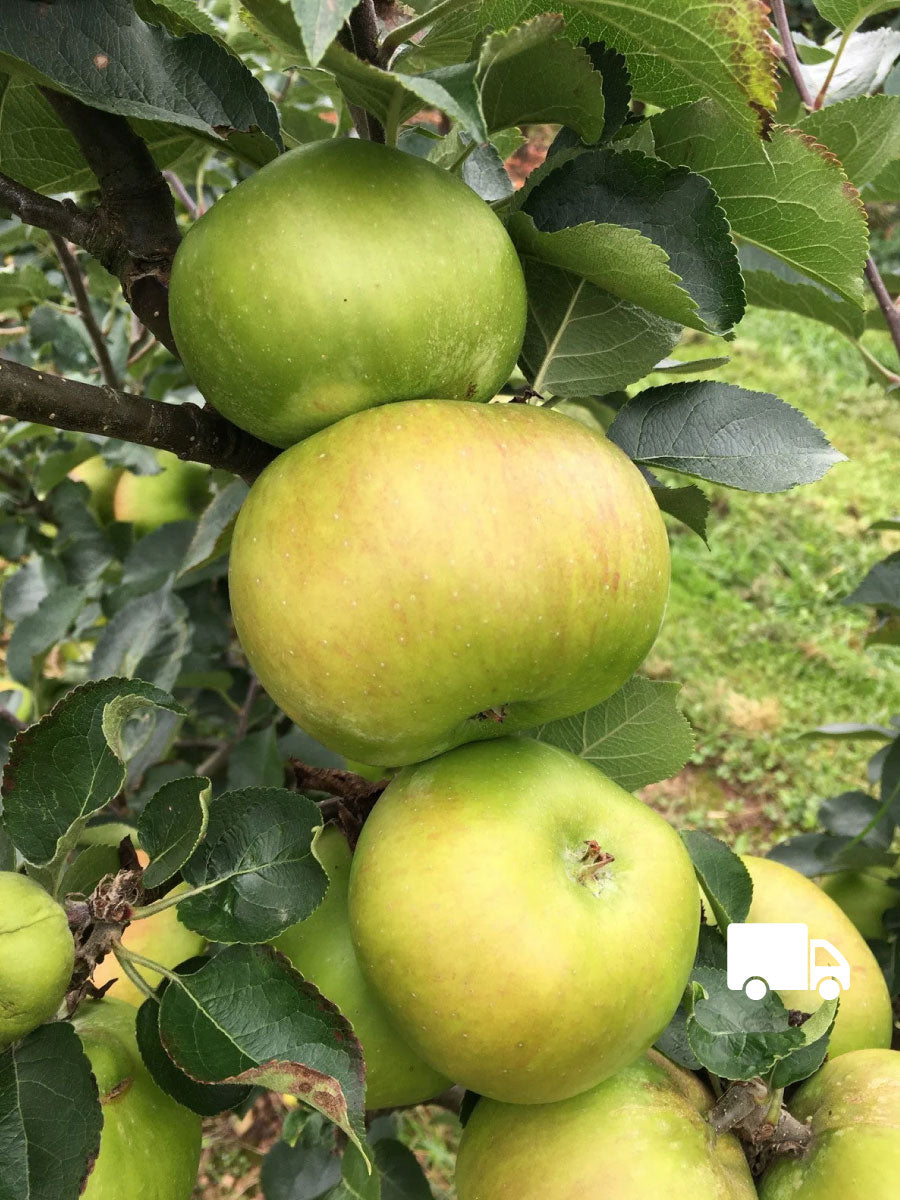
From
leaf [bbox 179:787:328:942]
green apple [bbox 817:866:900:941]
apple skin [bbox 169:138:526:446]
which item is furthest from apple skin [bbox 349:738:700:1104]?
green apple [bbox 817:866:900:941]

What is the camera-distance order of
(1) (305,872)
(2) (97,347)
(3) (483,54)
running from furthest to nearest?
(2) (97,347), (1) (305,872), (3) (483,54)

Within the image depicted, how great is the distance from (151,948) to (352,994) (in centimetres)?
17

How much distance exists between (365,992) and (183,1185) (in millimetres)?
161

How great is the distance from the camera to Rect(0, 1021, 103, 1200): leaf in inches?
21.6

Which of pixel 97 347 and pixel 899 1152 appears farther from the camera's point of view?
pixel 97 347

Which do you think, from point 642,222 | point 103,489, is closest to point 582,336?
point 642,222

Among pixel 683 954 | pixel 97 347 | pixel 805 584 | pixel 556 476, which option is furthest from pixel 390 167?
pixel 805 584

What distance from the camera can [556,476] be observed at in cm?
57

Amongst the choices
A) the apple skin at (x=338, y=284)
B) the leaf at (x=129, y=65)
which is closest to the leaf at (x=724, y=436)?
the apple skin at (x=338, y=284)

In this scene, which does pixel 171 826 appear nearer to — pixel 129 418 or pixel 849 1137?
pixel 129 418

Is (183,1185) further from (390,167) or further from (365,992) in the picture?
(390,167)

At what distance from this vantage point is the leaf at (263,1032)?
535 mm

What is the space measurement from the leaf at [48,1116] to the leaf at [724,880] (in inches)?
16.4

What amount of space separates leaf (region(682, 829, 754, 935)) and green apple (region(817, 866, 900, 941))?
0.42 m
